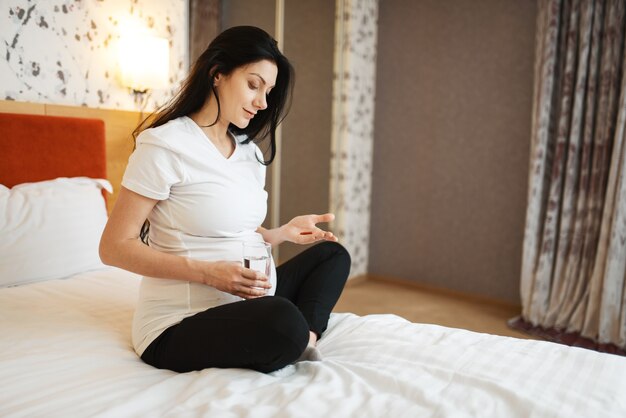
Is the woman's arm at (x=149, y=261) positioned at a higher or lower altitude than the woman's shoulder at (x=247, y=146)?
lower

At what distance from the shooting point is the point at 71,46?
231cm

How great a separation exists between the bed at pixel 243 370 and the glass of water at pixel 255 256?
249 millimetres

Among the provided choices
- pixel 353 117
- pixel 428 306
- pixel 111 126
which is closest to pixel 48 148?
pixel 111 126

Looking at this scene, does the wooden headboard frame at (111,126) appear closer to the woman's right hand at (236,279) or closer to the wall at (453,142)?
the woman's right hand at (236,279)

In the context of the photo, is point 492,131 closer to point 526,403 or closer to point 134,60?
point 134,60

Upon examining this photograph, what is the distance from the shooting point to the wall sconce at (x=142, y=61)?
2.48 m

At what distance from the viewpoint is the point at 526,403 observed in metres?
1.08

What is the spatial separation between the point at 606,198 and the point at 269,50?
2115 millimetres

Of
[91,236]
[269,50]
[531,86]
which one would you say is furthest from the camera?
[531,86]

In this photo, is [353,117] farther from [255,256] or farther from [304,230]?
[255,256]

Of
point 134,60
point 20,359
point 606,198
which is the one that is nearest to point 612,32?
point 606,198

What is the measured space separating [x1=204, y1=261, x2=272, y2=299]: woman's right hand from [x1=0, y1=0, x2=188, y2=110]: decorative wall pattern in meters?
1.35

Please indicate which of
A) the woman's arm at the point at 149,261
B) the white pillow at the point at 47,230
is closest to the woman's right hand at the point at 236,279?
the woman's arm at the point at 149,261

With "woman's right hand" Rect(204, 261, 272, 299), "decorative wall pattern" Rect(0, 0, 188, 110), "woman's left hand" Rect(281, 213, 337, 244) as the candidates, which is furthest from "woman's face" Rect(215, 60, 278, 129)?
"decorative wall pattern" Rect(0, 0, 188, 110)
